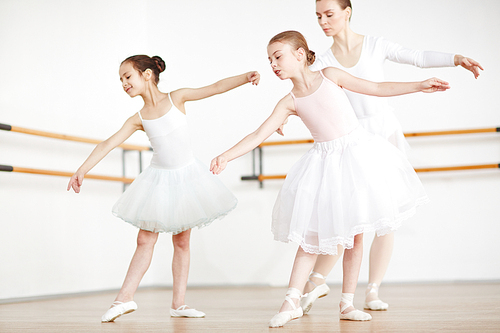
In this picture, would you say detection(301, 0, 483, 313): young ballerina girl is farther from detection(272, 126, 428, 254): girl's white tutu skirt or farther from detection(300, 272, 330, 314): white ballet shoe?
detection(272, 126, 428, 254): girl's white tutu skirt

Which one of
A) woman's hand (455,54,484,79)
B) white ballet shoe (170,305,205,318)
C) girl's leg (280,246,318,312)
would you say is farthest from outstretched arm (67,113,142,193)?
woman's hand (455,54,484,79)

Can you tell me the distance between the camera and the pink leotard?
5.25 feet

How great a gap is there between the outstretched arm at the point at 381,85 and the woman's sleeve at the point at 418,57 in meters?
0.29

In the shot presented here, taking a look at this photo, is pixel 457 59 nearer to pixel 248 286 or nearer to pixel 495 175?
pixel 495 175

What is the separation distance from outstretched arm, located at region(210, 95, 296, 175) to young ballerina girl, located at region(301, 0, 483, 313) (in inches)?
16.4

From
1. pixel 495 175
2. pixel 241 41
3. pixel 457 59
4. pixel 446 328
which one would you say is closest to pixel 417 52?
pixel 457 59

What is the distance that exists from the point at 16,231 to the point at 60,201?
329 mm

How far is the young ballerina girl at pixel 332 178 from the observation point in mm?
1478

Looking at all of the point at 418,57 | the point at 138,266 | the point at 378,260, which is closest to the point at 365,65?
the point at 418,57

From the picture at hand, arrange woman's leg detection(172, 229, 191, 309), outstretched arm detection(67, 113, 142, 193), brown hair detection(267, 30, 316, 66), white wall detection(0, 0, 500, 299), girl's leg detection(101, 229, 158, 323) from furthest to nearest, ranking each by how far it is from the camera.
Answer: white wall detection(0, 0, 500, 299), woman's leg detection(172, 229, 191, 309), outstretched arm detection(67, 113, 142, 193), girl's leg detection(101, 229, 158, 323), brown hair detection(267, 30, 316, 66)

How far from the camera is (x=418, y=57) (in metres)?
1.88

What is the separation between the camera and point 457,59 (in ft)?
5.58

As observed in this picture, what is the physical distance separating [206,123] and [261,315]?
6.41ft

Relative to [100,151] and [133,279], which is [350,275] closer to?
[133,279]
